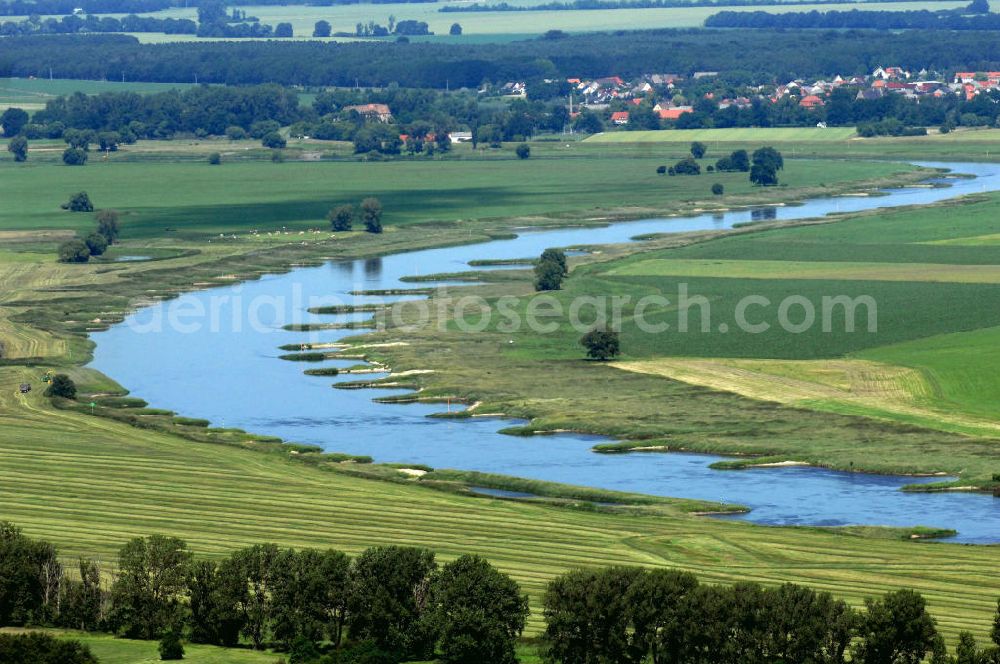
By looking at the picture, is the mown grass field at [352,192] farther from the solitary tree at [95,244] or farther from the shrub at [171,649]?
the shrub at [171,649]

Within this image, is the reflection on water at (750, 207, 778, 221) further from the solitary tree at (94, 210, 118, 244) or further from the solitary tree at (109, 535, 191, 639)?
the solitary tree at (109, 535, 191, 639)

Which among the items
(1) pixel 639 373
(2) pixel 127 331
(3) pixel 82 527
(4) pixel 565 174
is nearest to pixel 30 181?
(4) pixel 565 174

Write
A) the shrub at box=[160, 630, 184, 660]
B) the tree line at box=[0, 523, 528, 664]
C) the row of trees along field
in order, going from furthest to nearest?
1. the tree line at box=[0, 523, 528, 664]
2. the shrub at box=[160, 630, 184, 660]
3. the row of trees along field

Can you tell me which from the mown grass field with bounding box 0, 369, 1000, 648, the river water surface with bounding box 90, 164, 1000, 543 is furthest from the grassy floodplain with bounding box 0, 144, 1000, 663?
the river water surface with bounding box 90, 164, 1000, 543

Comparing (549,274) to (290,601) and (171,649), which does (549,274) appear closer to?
(290,601)

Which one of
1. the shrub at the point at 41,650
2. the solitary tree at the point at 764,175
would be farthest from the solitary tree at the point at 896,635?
the solitary tree at the point at 764,175
